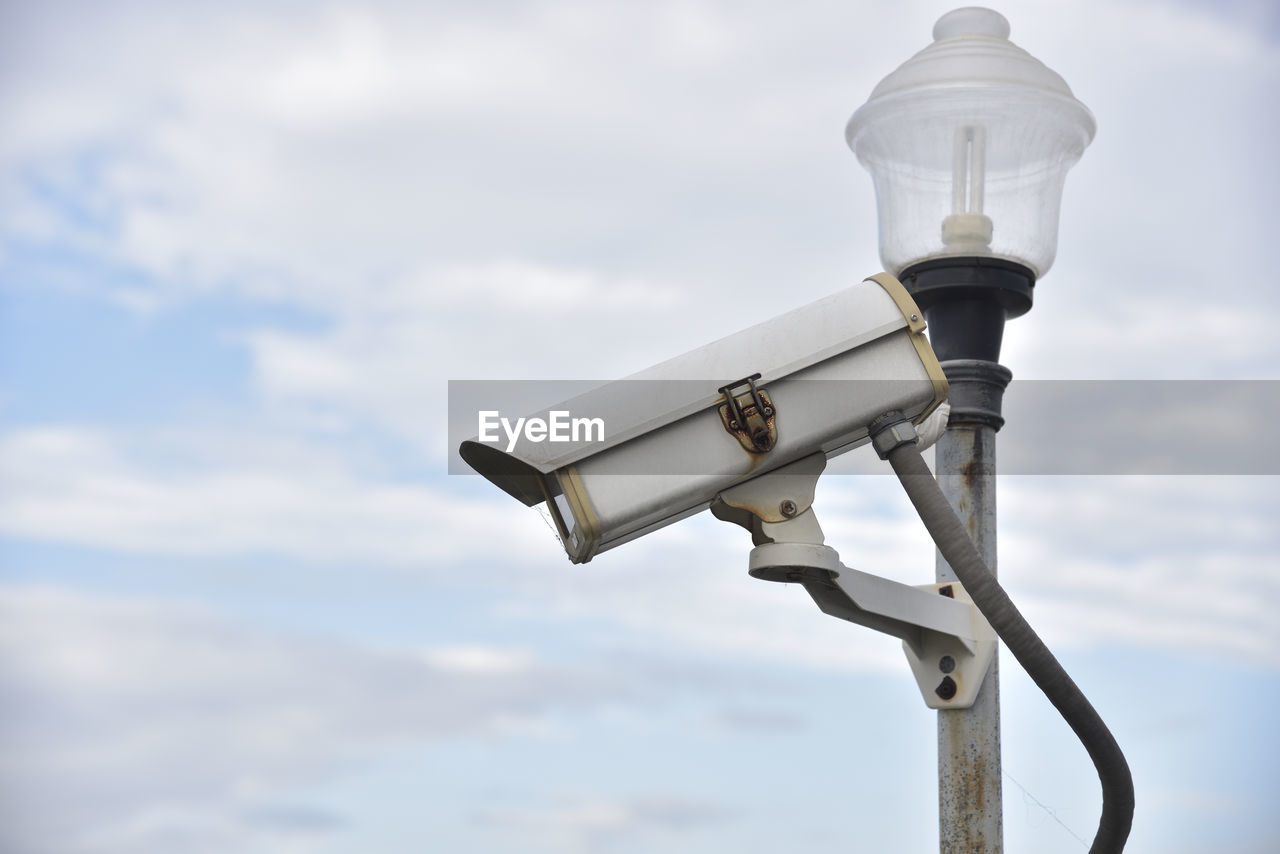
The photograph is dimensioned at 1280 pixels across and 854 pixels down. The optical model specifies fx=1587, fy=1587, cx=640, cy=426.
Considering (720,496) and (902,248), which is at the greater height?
(902,248)

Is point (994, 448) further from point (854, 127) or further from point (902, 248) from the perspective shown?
point (854, 127)

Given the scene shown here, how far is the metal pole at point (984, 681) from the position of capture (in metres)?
3.81

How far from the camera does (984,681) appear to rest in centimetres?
393

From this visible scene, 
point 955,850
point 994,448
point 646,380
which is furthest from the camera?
point 994,448

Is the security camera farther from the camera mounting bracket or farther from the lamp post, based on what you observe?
the lamp post

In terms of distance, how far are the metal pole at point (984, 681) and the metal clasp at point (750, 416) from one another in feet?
3.31

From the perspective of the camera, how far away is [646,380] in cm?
317

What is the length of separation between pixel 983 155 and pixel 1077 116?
31cm

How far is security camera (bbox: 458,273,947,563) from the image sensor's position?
3.12m

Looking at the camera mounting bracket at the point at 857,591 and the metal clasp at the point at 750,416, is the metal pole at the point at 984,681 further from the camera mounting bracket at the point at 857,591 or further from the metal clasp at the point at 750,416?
the metal clasp at the point at 750,416

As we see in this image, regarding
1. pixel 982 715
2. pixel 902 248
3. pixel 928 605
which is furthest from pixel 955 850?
pixel 902 248

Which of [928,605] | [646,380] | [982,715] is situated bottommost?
[982,715]

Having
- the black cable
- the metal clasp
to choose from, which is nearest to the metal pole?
the black cable

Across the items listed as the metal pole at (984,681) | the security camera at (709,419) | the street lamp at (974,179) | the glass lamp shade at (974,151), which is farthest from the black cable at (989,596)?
the glass lamp shade at (974,151)
